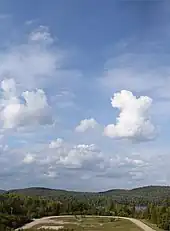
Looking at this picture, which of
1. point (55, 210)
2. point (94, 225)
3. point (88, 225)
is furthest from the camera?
point (55, 210)

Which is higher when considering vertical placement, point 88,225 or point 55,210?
point 55,210

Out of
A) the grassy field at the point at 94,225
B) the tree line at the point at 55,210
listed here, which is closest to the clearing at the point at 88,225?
the grassy field at the point at 94,225

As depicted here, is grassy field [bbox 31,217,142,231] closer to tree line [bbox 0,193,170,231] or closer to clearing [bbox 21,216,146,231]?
clearing [bbox 21,216,146,231]

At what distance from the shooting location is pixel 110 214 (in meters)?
126

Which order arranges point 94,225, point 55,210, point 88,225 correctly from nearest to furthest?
point 88,225 < point 94,225 < point 55,210

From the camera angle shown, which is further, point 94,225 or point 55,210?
point 55,210

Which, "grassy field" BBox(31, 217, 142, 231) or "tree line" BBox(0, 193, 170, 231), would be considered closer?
"grassy field" BBox(31, 217, 142, 231)

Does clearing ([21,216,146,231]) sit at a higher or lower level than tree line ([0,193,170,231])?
lower

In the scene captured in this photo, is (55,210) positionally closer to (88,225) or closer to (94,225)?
(94,225)

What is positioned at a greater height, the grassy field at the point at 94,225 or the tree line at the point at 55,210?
the tree line at the point at 55,210

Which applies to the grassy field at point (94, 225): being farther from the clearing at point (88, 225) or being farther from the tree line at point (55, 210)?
the tree line at point (55, 210)

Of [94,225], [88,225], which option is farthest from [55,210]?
[88,225]

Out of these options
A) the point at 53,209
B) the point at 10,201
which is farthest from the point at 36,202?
the point at 10,201

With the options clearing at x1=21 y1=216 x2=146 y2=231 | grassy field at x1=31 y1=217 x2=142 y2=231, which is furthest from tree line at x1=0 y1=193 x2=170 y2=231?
grassy field at x1=31 y1=217 x2=142 y2=231
